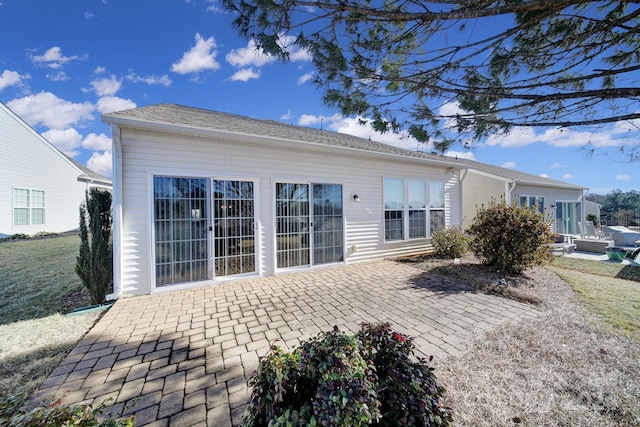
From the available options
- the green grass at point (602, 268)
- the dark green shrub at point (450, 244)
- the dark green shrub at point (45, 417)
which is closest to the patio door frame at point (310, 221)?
the dark green shrub at point (450, 244)

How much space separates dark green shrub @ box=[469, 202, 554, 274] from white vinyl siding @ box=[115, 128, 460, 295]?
2.56 m

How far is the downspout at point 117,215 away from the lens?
439cm

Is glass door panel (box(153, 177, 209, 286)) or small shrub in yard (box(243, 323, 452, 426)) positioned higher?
glass door panel (box(153, 177, 209, 286))

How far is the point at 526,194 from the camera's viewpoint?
44.3ft

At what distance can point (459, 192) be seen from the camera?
9344 millimetres

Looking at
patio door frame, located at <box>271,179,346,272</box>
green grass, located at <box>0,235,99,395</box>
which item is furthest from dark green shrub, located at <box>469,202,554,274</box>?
green grass, located at <box>0,235,99,395</box>

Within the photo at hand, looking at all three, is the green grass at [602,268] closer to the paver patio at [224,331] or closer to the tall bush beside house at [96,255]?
the paver patio at [224,331]

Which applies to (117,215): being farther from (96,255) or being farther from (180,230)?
(180,230)

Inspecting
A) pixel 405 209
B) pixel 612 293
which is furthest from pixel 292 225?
pixel 612 293

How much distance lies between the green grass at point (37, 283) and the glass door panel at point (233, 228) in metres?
2.49

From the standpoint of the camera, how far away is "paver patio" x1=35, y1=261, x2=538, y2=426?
2154 millimetres

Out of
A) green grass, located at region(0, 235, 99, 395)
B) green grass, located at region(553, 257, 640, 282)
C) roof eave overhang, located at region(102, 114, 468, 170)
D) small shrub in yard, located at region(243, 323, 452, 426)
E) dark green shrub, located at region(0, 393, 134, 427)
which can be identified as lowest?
green grass, located at region(553, 257, 640, 282)

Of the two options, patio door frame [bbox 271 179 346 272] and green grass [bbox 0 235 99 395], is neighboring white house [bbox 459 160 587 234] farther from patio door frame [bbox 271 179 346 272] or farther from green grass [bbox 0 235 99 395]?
green grass [bbox 0 235 99 395]

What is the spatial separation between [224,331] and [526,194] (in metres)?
16.2
